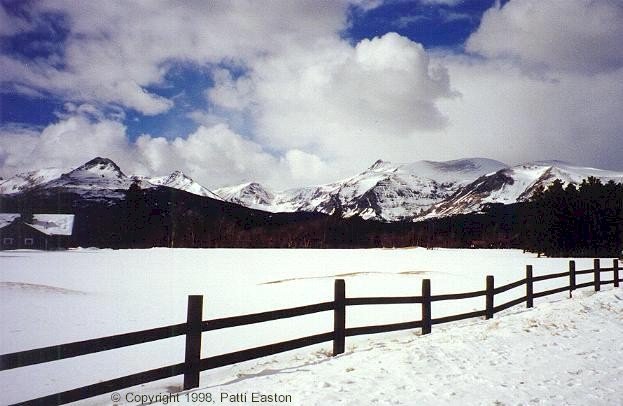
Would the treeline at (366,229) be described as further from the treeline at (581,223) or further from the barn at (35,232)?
the barn at (35,232)

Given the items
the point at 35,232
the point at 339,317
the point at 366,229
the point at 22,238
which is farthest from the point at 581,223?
the point at 22,238

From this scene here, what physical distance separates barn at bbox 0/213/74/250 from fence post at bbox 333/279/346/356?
94.5 metres

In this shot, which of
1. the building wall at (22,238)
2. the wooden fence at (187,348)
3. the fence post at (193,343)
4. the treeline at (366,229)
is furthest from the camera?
the building wall at (22,238)

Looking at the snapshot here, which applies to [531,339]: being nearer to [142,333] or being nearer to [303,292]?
[142,333]

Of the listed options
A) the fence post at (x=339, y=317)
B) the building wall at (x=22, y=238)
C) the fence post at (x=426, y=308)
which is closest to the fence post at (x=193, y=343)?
the fence post at (x=339, y=317)

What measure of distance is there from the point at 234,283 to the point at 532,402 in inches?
829

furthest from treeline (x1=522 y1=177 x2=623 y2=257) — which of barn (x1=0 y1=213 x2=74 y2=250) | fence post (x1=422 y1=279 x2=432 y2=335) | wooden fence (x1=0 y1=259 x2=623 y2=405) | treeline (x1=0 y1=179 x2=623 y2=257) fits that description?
barn (x1=0 y1=213 x2=74 y2=250)

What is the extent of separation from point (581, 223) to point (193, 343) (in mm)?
64202

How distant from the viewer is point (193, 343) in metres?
5.86

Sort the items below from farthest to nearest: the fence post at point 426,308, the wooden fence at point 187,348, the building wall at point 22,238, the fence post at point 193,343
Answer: the building wall at point 22,238
the fence post at point 426,308
the fence post at point 193,343
the wooden fence at point 187,348

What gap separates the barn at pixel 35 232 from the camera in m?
82.9

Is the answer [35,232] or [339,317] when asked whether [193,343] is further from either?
[35,232]

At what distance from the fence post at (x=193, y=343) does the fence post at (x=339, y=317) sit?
281 centimetres

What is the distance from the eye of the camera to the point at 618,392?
5.90m
